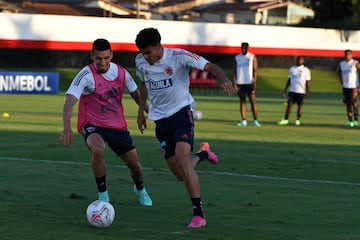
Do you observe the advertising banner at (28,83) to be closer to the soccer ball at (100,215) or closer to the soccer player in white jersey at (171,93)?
the soccer player in white jersey at (171,93)

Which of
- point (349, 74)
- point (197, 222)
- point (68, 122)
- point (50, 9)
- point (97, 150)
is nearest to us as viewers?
point (197, 222)

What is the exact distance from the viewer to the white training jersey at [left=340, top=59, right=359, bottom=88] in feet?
99.2

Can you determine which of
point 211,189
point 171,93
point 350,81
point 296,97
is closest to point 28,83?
point 296,97

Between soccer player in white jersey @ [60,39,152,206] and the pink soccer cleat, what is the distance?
1.48m

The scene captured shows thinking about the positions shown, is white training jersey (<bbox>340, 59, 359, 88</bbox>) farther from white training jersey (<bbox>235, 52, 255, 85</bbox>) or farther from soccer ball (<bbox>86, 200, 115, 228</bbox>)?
soccer ball (<bbox>86, 200, 115, 228</bbox>)

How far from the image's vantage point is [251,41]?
7319cm

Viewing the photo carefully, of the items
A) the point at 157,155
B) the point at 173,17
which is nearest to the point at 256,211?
the point at 157,155

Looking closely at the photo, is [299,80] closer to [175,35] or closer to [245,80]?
[245,80]

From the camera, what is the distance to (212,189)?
14.2 metres

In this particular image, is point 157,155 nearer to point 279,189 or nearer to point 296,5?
point 279,189

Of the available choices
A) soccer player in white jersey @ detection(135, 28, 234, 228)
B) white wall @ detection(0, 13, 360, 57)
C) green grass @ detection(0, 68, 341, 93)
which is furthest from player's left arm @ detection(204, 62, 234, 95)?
white wall @ detection(0, 13, 360, 57)

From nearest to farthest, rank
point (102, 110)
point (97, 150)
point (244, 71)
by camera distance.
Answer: point (97, 150) → point (102, 110) → point (244, 71)

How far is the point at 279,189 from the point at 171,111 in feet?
10.6

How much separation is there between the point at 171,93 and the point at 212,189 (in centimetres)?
293
